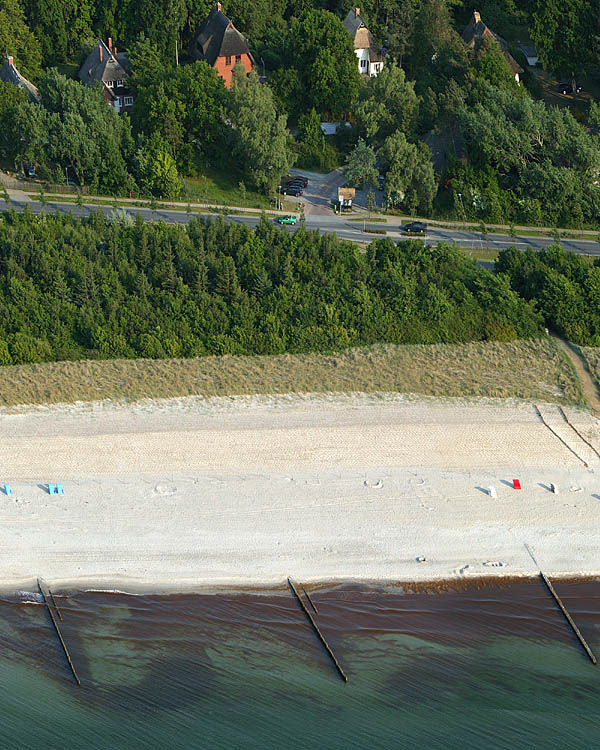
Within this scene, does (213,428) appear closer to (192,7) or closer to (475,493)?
(475,493)

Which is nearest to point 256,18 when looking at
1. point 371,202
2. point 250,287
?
point 371,202

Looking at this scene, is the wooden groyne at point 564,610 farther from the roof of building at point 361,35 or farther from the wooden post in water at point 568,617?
the roof of building at point 361,35

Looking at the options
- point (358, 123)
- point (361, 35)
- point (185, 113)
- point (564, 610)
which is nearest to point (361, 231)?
point (358, 123)

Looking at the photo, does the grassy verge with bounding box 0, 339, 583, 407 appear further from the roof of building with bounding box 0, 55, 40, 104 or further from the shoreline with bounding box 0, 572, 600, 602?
the roof of building with bounding box 0, 55, 40, 104

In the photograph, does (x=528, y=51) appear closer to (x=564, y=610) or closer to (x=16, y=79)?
(x=16, y=79)

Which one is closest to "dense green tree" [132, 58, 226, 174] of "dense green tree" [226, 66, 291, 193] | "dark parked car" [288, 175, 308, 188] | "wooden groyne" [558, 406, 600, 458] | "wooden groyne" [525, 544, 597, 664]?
"dense green tree" [226, 66, 291, 193]

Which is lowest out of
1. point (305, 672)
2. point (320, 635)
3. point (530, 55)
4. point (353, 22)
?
point (305, 672)
